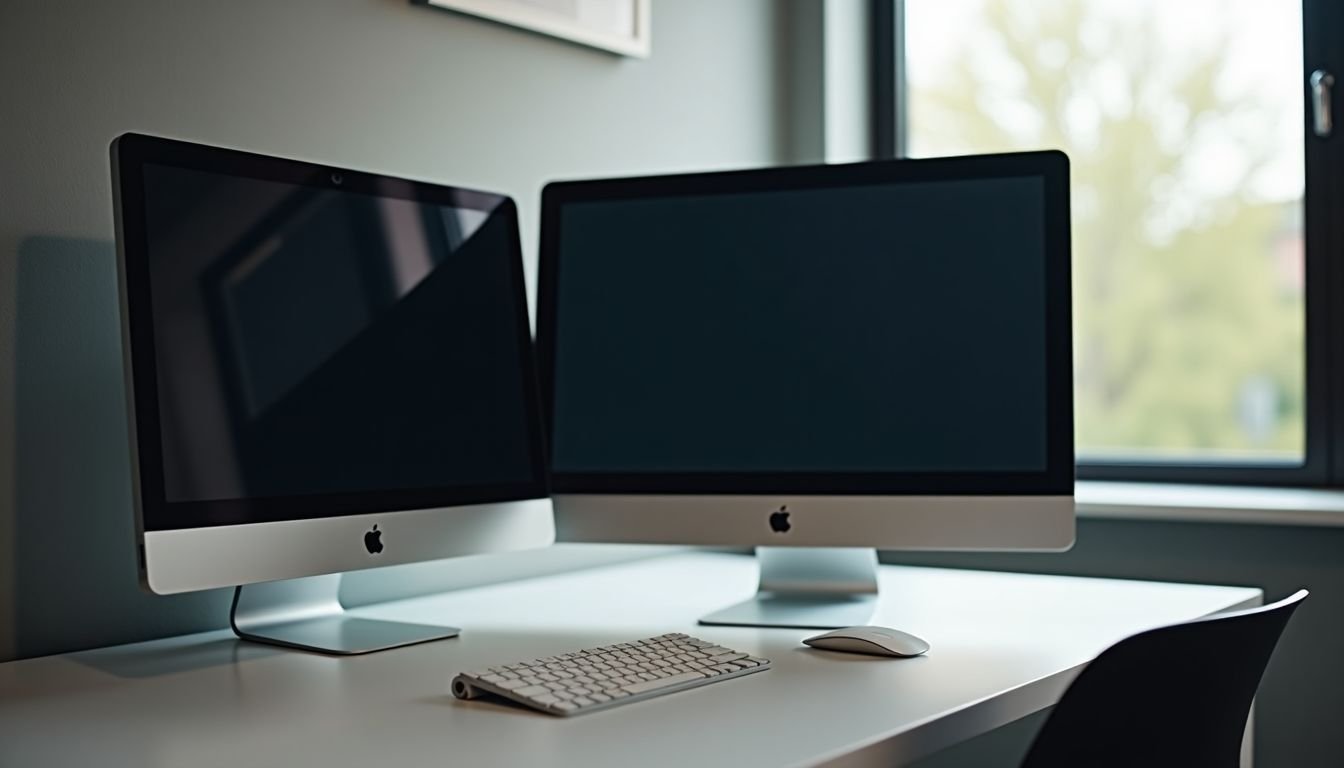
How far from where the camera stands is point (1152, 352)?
2520mm

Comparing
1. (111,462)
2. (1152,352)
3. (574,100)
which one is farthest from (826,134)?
(111,462)

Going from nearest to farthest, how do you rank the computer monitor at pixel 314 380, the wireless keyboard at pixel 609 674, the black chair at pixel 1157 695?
the black chair at pixel 1157 695 < the wireless keyboard at pixel 609 674 < the computer monitor at pixel 314 380

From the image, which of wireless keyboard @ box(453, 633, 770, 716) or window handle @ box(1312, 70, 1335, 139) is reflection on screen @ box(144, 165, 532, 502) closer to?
wireless keyboard @ box(453, 633, 770, 716)

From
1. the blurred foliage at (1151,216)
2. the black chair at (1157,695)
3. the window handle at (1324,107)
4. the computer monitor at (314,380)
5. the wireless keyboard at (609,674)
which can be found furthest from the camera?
the blurred foliage at (1151,216)

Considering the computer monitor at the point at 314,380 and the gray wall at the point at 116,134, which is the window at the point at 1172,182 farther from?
the computer monitor at the point at 314,380

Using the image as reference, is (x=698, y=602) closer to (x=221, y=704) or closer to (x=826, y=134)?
(x=221, y=704)

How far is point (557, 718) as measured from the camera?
1.06m

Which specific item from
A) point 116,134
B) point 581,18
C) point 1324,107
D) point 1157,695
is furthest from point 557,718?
point 1324,107

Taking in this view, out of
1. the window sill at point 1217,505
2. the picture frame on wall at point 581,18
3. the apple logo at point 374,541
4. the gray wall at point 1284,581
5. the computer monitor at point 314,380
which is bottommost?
the gray wall at point 1284,581

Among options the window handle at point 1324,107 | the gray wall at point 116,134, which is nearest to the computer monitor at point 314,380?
the gray wall at point 116,134

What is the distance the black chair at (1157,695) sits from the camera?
916 millimetres

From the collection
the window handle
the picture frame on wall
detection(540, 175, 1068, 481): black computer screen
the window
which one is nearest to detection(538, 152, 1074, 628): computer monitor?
detection(540, 175, 1068, 481): black computer screen

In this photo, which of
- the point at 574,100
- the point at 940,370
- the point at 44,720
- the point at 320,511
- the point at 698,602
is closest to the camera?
the point at 44,720

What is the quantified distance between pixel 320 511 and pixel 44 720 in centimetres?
34
